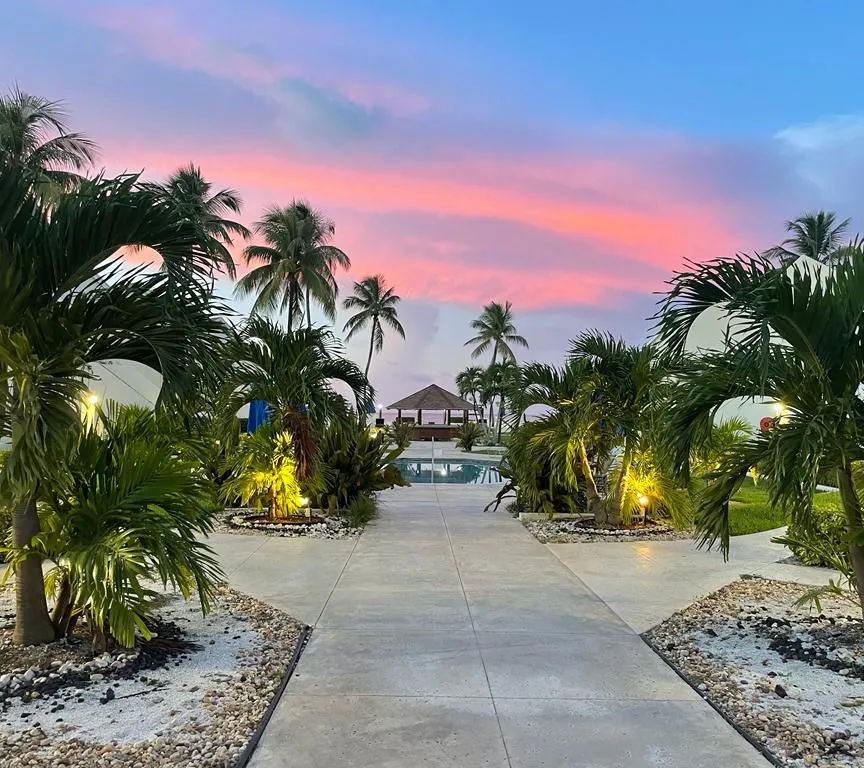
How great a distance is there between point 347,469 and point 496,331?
45773mm

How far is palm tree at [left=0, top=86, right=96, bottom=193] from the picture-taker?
1014 inches

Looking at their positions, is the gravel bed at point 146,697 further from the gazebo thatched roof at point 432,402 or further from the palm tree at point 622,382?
the gazebo thatched roof at point 432,402

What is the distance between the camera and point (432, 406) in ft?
161

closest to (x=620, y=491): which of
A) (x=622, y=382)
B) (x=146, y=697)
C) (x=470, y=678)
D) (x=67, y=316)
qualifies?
(x=622, y=382)

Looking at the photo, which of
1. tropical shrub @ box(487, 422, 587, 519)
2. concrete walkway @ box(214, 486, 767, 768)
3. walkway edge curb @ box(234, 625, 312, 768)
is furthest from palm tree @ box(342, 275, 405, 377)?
walkway edge curb @ box(234, 625, 312, 768)

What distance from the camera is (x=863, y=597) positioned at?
4195 mm

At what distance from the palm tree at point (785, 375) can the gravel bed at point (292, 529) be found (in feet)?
18.5

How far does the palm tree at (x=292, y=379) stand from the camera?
8672mm

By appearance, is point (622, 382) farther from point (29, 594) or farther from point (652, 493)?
point (29, 594)

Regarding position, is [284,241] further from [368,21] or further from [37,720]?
[37,720]

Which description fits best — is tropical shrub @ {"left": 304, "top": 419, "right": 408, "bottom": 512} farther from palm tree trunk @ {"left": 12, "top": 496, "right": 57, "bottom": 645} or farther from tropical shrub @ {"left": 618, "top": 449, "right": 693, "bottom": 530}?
palm tree trunk @ {"left": 12, "top": 496, "right": 57, "bottom": 645}

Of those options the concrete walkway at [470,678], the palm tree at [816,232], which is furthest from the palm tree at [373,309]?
the concrete walkway at [470,678]

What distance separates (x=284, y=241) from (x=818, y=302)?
31875 millimetres

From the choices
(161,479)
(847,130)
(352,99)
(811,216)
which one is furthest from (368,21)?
(811,216)
